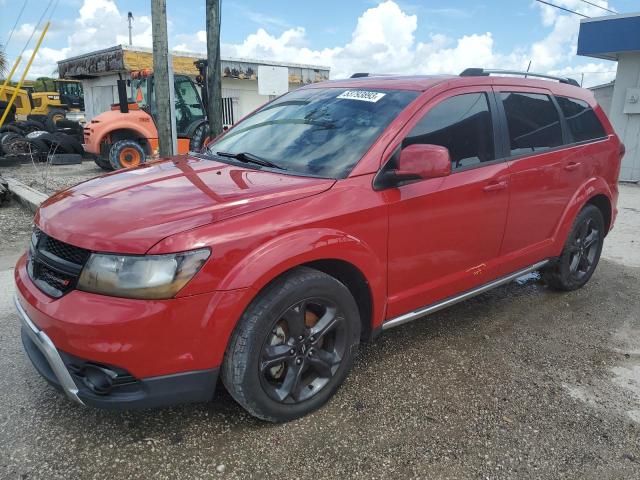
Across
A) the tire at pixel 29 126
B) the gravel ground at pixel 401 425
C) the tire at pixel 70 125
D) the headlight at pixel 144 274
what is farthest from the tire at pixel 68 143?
the headlight at pixel 144 274

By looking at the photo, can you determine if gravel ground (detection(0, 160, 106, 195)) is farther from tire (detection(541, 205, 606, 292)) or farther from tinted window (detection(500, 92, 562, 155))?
tire (detection(541, 205, 606, 292))

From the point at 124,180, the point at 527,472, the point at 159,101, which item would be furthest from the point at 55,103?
the point at 527,472

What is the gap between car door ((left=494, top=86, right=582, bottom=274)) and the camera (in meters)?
3.52

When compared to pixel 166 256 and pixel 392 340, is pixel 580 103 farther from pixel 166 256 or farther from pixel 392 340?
pixel 166 256

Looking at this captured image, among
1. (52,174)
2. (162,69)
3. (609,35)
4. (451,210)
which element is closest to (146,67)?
(52,174)

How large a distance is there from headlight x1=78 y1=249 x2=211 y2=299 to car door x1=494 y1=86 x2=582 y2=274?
7.60 feet

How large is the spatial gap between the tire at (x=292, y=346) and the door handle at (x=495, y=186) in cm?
124

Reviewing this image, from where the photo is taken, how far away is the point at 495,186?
3.31 m

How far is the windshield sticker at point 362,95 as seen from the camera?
316 cm

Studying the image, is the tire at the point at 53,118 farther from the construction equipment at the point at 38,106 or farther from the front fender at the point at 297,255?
the front fender at the point at 297,255

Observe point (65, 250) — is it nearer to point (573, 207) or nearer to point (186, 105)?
point (573, 207)

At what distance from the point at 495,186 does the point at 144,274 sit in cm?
227

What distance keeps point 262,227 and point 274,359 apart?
0.65 m

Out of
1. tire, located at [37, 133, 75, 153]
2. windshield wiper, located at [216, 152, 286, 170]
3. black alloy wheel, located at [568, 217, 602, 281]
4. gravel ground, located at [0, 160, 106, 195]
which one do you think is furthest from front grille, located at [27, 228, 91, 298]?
tire, located at [37, 133, 75, 153]
